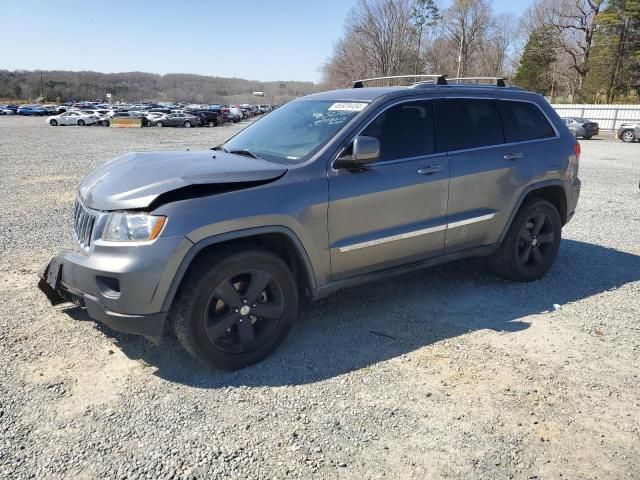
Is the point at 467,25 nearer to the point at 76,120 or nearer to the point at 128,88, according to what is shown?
the point at 76,120

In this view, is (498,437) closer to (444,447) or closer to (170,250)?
(444,447)

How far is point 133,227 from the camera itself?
2992mm

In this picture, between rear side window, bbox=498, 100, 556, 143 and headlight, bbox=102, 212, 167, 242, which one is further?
rear side window, bbox=498, 100, 556, 143

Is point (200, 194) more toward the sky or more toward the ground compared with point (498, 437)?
more toward the sky

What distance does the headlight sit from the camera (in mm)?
2961

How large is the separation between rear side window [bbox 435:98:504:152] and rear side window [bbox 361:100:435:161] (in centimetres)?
12

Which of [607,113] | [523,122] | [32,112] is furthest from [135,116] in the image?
[523,122]

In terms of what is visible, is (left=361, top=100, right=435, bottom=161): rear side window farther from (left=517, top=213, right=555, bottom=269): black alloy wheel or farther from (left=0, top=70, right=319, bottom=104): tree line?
(left=0, top=70, right=319, bottom=104): tree line

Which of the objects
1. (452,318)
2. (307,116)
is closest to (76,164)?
(307,116)

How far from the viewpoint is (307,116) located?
13.8 ft

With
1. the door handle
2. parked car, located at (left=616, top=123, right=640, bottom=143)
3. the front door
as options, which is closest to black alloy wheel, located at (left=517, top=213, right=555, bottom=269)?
the front door

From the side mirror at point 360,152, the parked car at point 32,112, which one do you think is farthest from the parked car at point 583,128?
the parked car at point 32,112

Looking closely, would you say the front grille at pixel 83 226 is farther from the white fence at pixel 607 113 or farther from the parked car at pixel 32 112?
the parked car at pixel 32 112

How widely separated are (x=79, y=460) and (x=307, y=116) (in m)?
2.95
